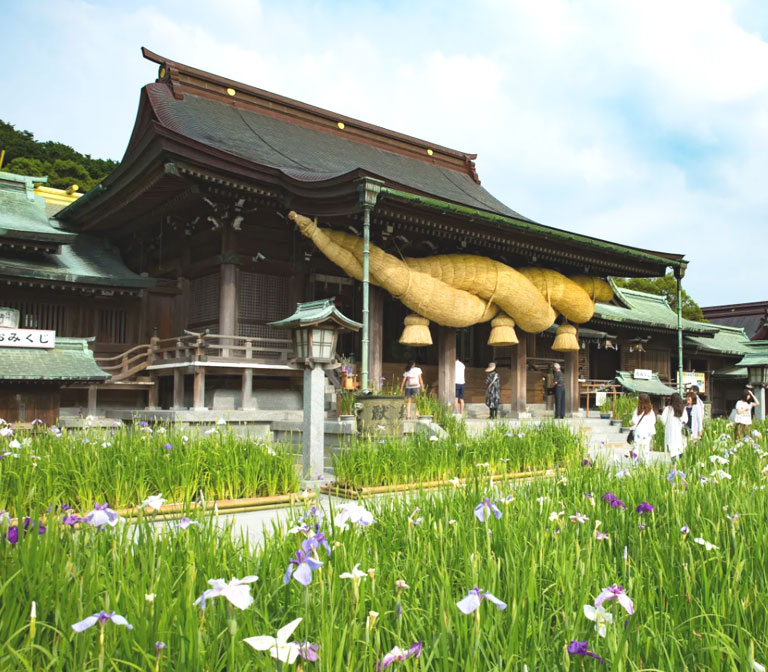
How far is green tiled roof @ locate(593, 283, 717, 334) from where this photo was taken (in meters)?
20.8

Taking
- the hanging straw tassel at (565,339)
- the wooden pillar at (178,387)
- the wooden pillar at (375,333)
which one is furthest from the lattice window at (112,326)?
the hanging straw tassel at (565,339)

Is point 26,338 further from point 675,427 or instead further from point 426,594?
point 426,594

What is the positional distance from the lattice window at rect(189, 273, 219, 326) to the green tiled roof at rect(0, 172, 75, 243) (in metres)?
2.50

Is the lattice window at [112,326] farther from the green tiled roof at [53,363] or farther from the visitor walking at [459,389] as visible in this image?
the visitor walking at [459,389]

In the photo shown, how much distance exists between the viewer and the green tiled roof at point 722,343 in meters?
25.0

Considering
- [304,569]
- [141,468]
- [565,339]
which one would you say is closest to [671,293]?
[565,339]

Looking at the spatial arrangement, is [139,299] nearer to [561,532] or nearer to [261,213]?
[261,213]

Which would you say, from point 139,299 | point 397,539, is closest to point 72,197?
point 139,299

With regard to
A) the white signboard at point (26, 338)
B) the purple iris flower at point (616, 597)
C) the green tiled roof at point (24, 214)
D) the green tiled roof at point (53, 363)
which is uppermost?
the green tiled roof at point (24, 214)

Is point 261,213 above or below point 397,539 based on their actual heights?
above

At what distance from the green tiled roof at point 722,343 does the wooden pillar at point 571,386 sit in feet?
37.3

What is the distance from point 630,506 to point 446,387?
9663mm

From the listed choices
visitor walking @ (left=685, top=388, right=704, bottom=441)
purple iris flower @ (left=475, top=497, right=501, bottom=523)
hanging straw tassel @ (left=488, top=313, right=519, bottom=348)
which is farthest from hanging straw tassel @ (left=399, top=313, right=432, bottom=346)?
purple iris flower @ (left=475, top=497, right=501, bottom=523)

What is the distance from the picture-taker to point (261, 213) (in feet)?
40.2
